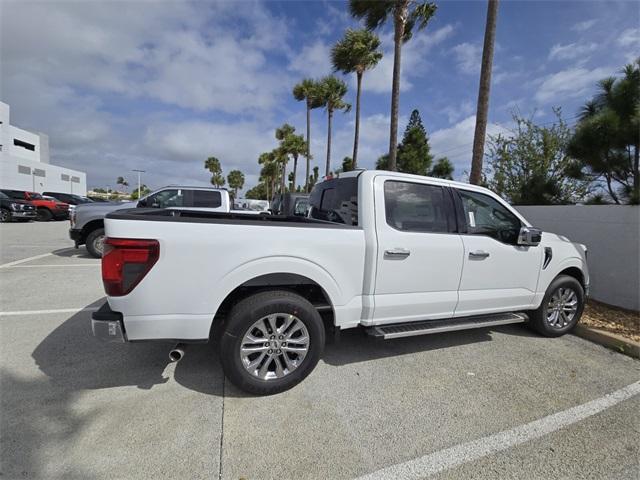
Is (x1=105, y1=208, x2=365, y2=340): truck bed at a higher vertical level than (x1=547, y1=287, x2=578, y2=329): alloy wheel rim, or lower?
higher

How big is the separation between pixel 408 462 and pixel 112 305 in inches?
90.1

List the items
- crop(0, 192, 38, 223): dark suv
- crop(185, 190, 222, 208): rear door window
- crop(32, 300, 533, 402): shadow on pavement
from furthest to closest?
crop(0, 192, 38, 223): dark suv
crop(185, 190, 222, 208): rear door window
crop(32, 300, 533, 402): shadow on pavement

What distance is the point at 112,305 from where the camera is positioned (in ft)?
7.68

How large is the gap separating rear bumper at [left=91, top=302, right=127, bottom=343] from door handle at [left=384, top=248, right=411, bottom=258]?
2186mm

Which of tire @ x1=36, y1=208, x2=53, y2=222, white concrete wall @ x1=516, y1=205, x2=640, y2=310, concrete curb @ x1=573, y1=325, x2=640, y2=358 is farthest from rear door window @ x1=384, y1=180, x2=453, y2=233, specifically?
tire @ x1=36, y1=208, x2=53, y2=222

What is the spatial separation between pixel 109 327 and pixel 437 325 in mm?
2899

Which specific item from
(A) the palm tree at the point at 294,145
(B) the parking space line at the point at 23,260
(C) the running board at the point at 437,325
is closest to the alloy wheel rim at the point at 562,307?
(C) the running board at the point at 437,325

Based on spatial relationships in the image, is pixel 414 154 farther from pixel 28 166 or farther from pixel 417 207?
pixel 28 166

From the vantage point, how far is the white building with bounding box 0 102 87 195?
1593 inches

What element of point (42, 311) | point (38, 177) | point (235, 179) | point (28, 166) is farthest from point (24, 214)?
point (235, 179)

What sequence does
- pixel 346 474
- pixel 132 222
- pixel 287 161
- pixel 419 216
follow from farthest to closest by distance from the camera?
1. pixel 287 161
2. pixel 419 216
3. pixel 132 222
4. pixel 346 474

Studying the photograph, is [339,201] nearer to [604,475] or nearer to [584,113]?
[604,475]

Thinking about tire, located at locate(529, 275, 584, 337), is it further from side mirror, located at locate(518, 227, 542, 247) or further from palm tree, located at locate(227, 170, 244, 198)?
palm tree, located at locate(227, 170, 244, 198)

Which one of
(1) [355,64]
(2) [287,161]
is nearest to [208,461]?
(1) [355,64]
